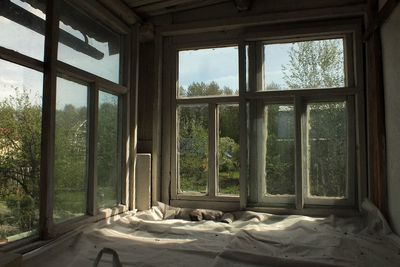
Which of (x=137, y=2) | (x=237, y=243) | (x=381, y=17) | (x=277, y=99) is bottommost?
(x=237, y=243)

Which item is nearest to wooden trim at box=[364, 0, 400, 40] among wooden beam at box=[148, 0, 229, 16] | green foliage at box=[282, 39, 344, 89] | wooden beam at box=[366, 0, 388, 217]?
wooden beam at box=[366, 0, 388, 217]

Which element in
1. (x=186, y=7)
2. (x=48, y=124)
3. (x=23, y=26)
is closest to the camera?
(x=23, y=26)

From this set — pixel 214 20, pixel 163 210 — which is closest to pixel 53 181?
pixel 163 210

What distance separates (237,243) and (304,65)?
2571 mm

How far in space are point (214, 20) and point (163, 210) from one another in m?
2.68

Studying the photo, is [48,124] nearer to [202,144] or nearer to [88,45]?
[88,45]

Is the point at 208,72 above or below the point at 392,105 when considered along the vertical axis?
above

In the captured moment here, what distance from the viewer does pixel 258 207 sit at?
4473mm

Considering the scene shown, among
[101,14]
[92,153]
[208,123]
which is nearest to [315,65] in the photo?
[208,123]

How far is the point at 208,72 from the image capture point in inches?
191

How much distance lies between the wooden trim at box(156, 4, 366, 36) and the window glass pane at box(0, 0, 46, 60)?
2033 millimetres

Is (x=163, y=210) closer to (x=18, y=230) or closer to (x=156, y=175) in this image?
(x=156, y=175)

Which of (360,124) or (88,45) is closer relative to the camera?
(88,45)

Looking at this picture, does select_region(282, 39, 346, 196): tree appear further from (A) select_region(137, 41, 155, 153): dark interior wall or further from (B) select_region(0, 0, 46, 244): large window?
(B) select_region(0, 0, 46, 244): large window
